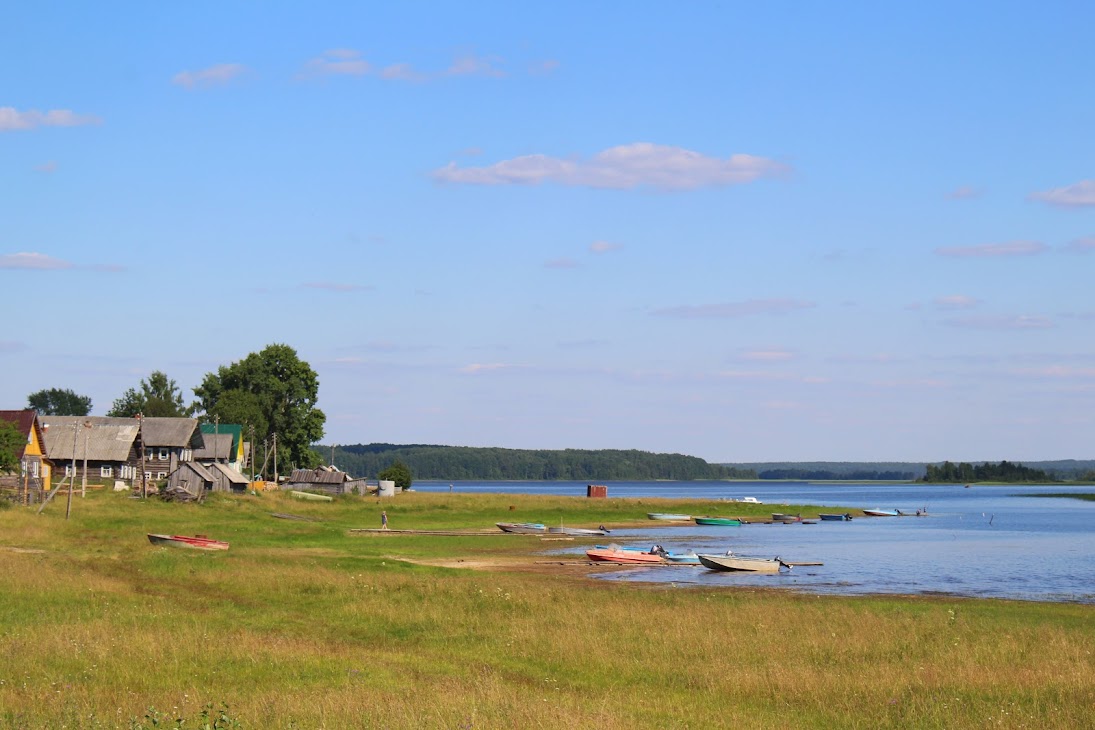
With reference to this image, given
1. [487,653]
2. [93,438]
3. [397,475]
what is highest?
[93,438]

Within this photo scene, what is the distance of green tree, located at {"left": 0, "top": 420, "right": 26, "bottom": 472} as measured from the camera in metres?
63.5

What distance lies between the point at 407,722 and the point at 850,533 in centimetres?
8841

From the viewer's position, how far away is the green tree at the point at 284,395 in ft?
452

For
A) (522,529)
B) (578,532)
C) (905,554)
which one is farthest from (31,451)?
(905,554)

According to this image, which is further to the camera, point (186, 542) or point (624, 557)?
point (624, 557)

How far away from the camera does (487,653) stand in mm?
24078

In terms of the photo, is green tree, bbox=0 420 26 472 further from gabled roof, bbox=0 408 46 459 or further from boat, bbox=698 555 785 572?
boat, bbox=698 555 785 572

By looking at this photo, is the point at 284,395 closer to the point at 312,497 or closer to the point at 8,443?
the point at 312,497

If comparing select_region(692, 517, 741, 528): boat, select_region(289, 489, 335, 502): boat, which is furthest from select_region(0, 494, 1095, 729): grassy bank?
select_region(692, 517, 741, 528): boat

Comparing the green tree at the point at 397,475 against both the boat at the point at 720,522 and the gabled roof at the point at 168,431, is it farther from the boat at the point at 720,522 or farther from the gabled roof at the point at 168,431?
the boat at the point at 720,522

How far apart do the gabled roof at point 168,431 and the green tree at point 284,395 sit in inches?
1256

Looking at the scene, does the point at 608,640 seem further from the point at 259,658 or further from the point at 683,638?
the point at 259,658

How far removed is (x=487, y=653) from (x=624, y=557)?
37.3m

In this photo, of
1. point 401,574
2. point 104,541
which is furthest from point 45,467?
point 401,574
